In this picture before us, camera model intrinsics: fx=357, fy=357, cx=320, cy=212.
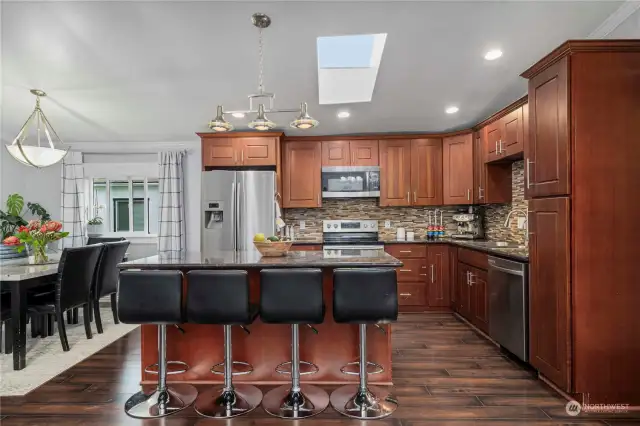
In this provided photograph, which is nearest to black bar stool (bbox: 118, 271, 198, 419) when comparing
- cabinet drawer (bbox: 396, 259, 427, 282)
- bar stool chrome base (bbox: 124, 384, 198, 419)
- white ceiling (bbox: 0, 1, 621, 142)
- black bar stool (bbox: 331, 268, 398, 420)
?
bar stool chrome base (bbox: 124, 384, 198, 419)

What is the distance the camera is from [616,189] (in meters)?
2.18

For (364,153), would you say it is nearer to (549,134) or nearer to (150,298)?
(549,134)

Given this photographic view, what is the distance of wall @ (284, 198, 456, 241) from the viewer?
5.18 metres

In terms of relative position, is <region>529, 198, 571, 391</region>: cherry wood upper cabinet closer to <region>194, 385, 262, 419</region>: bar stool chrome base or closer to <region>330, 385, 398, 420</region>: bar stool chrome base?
<region>330, 385, 398, 420</region>: bar stool chrome base

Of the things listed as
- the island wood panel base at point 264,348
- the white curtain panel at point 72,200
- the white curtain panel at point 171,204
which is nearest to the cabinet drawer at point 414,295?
the island wood panel base at point 264,348

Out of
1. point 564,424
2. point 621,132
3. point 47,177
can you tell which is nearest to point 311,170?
point 621,132

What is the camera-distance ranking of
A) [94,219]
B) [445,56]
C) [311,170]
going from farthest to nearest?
1. [94,219]
2. [311,170]
3. [445,56]

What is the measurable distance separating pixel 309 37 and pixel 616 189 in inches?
88.1

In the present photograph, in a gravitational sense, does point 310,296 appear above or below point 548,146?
below

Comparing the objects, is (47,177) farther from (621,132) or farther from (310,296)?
(621,132)

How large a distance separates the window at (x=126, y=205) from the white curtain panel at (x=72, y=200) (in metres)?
0.20

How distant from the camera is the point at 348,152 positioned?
16.1ft

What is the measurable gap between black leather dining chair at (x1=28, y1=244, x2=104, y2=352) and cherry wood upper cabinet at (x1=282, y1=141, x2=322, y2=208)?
231 cm

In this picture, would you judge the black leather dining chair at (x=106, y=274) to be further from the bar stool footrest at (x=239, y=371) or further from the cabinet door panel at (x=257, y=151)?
the bar stool footrest at (x=239, y=371)
